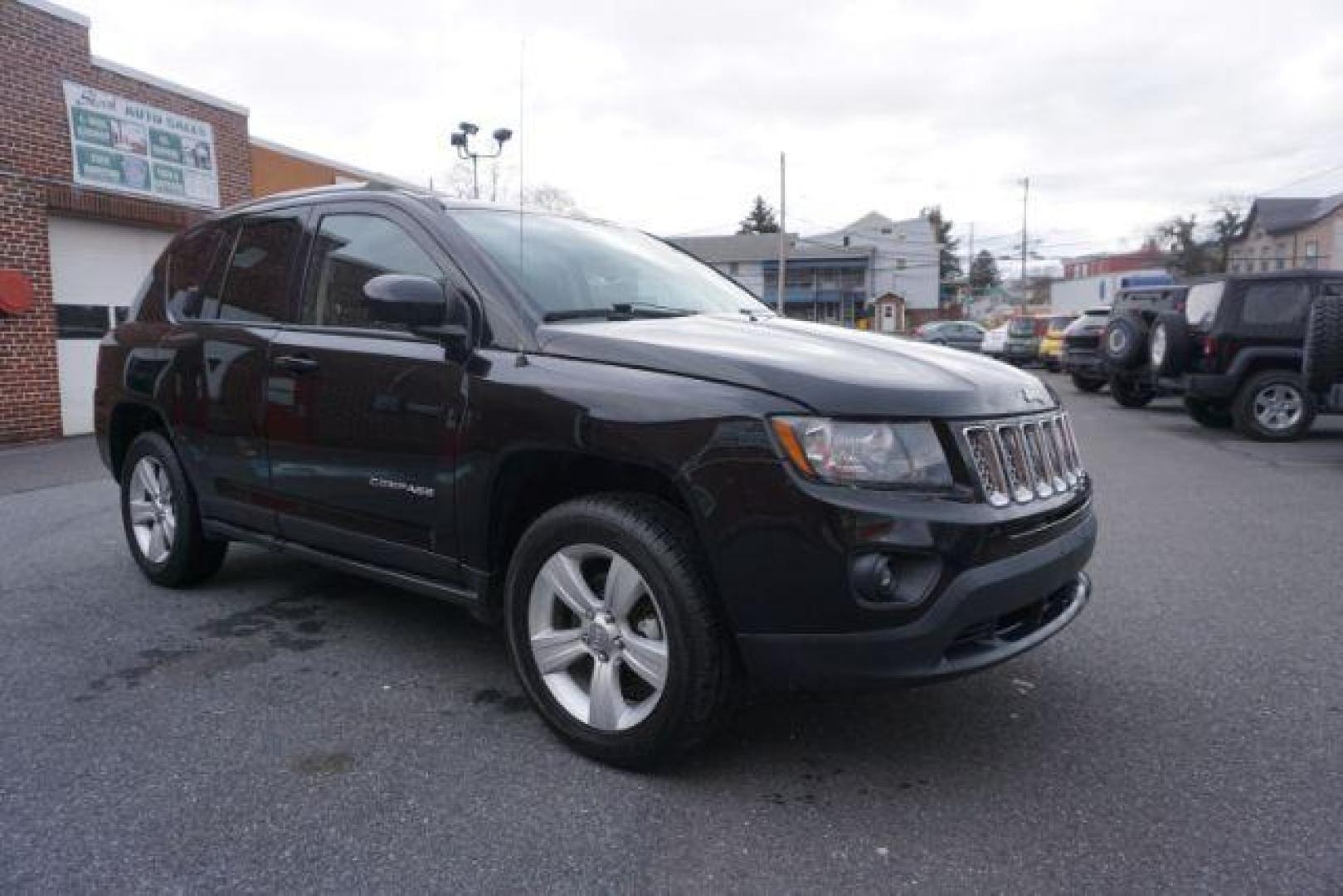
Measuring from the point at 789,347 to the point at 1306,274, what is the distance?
1040 centimetres

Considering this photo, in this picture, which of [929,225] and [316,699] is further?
[929,225]

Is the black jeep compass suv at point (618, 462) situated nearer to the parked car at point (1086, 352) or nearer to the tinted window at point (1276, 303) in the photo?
the tinted window at point (1276, 303)

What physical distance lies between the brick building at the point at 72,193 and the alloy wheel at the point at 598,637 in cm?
1051

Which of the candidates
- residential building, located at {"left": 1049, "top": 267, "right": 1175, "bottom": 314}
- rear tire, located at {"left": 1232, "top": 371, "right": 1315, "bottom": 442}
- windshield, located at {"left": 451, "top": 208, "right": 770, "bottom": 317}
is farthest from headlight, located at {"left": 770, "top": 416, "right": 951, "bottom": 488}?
residential building, located at {"left": 1049, "top": 267, "right": 1175, "bottom": 314}

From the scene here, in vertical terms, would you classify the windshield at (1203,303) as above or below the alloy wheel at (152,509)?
above

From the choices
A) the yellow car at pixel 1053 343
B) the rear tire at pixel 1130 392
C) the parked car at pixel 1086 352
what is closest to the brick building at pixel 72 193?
the rear tire at pixel 1130 392

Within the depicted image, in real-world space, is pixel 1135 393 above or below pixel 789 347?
below

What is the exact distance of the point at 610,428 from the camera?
8.70 ft

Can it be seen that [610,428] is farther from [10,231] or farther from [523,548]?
[10,231]

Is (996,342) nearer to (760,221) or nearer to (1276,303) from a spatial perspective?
(1276,303)

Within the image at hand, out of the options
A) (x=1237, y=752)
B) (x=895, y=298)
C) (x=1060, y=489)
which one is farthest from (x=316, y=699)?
(x=895, y=298)

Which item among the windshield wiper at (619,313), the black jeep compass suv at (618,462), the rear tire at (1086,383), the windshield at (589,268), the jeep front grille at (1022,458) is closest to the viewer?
the black jeep compass suv at (618,462)

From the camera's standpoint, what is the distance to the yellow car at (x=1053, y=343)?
23.1 meters

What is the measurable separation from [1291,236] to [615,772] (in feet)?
225
